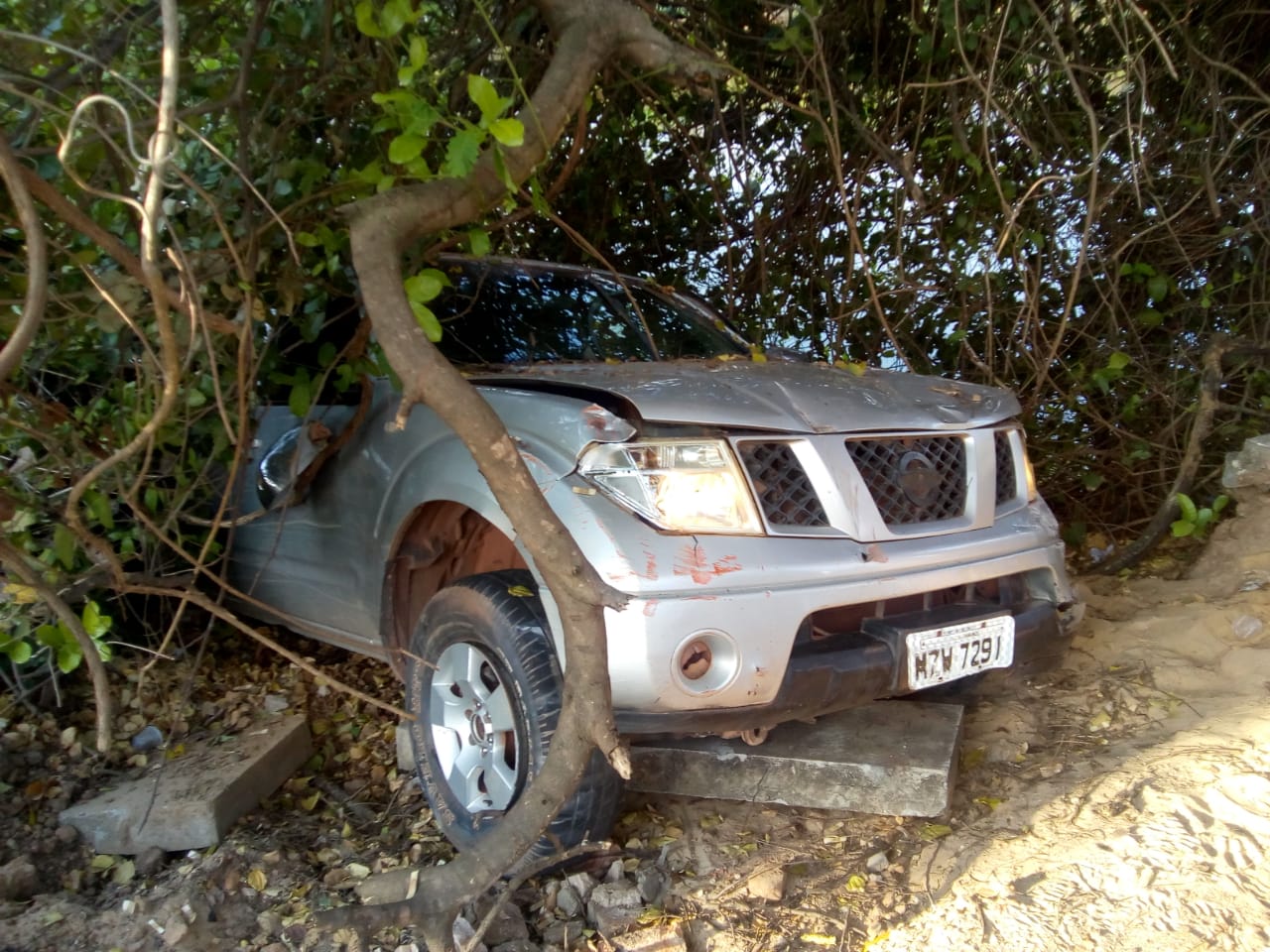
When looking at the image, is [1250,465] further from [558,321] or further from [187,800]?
[187,800]

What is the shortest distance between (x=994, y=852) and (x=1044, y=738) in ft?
2.38

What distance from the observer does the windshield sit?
328 cm

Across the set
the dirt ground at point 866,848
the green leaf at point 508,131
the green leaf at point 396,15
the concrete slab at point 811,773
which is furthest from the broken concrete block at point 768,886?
the green leaf at point 396,15

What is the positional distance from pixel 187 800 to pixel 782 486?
77.3 inches

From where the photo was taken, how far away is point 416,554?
2.96 m

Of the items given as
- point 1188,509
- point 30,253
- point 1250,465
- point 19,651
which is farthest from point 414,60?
point 1250,465

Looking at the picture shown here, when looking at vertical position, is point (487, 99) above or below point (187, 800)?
above

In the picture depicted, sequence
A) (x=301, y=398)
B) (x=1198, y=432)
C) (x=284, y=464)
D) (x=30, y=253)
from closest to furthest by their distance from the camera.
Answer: (x=30, y=253) < (x=301, y=398) < (x=284, y=464) < (x=1198, y=432)

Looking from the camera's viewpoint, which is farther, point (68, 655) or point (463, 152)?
point (68, 655)

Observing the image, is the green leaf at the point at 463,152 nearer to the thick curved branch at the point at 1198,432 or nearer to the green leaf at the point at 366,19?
the green leaf at the point at 366,19

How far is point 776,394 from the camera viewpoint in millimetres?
2545

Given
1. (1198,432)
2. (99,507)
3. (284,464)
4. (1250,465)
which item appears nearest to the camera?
(99,507)

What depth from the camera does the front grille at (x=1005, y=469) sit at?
9.68 feet

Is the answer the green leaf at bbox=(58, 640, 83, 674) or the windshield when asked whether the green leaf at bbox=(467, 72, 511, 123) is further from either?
the green leaf at bbox=(58, 640, 83, 674)
